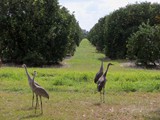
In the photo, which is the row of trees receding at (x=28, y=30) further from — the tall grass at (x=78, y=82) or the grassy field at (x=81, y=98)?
the grassy field at (x=81, y=98)

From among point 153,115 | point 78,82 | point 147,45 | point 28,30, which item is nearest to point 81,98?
point 153,115

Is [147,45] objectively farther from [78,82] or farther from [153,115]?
[153,115]

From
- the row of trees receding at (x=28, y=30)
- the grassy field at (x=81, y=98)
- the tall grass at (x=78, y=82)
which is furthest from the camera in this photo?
the row of trees receding at (x=28, y=30)

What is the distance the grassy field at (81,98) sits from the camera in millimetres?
11969

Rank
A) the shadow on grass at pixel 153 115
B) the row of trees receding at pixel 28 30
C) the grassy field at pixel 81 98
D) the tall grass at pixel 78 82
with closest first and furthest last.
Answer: the shadow on grass at pixel 153 115
the grassy field at pixel 81 98
the tall grass at pixel 78 82
the row of trees receding at pixel 28 30

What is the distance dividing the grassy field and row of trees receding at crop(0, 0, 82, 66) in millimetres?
15658

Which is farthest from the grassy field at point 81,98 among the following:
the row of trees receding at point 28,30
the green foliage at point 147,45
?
the green foliage at point 147,45

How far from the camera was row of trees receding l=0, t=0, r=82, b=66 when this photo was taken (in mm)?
37312

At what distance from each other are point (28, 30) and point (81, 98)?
76.8 feet

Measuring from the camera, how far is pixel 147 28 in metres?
38.9

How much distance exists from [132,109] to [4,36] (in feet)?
87.8

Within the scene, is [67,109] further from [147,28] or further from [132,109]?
[147,28]

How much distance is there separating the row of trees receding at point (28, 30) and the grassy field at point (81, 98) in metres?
15.7

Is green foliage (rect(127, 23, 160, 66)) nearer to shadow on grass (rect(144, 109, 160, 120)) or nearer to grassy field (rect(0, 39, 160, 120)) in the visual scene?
grassy field (rect(0, 39, 160, 120))
